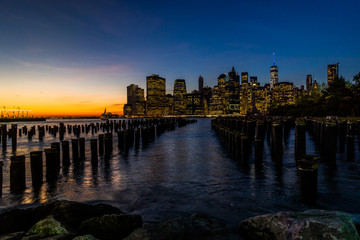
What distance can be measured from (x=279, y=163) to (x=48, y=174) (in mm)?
10313

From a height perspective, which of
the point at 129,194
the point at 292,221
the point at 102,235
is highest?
the point at 292,221

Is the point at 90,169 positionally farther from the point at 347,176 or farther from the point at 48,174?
Answer: the point at 347,176

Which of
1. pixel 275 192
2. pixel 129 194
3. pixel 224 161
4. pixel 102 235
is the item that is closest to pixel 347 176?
pixel 275 192

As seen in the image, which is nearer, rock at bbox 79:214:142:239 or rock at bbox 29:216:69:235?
rock at bbox 29:216:69:235

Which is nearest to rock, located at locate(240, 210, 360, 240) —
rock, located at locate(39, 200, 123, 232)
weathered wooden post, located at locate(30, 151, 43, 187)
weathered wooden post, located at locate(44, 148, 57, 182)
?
rock, located at locate(39, 200, 123, 232)

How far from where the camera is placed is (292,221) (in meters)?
3.64

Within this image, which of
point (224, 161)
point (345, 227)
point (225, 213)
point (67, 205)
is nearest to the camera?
point (345, 227)

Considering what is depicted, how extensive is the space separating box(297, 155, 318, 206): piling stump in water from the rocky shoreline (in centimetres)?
142

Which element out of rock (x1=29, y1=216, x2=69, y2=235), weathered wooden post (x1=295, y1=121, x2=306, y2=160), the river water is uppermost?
weathered wooden post (x1=295, y1=121, x2=306, y2=160)

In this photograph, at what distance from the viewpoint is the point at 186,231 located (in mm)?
4371

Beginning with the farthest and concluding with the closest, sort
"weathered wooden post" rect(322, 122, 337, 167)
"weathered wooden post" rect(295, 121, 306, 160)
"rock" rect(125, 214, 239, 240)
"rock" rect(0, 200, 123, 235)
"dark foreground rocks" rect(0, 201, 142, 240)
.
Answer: "weathered wooden post" rect(322, 122, 337, 167)
"weathered wooden post" rect(295, 121, 306, 160)
"rock" rect(0, 200, 123, 235)
"rock" rect(125, 214, 239, 240)
"dark foreground rocks" rect(0, 201, 142, 240)

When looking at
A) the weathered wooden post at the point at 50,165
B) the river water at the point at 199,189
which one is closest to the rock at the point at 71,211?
the river water at the point at 199,189

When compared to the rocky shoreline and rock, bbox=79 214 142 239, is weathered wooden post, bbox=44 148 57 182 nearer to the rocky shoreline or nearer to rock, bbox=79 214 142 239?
the rocky shoreline

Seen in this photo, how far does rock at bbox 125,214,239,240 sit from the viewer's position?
4102 millimetres
